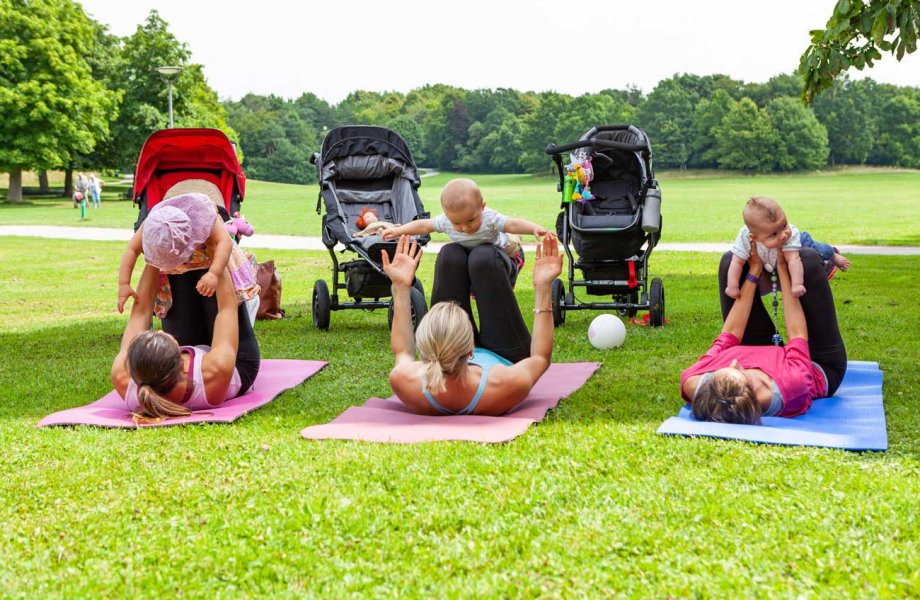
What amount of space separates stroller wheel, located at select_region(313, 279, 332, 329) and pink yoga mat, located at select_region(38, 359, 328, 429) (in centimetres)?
195

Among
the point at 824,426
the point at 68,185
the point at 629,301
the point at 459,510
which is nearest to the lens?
the point at 459,510

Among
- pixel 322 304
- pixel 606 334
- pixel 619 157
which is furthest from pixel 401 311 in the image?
pixel 619 157

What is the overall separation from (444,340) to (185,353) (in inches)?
70.3

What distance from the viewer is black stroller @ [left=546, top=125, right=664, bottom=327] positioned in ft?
27.2

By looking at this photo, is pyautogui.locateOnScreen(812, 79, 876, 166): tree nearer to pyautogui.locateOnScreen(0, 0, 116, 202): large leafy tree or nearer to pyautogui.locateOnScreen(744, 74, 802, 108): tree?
pyautogui.locateOnScreen(744, 74, 802, 108): tree

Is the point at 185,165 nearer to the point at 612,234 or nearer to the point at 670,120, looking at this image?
the point at 612,234

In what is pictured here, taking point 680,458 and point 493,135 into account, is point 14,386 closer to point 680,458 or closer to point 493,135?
point 680,458

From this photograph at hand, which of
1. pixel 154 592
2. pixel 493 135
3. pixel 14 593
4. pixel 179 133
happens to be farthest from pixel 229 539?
pixel 493 135

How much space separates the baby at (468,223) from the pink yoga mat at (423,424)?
0.99 meters

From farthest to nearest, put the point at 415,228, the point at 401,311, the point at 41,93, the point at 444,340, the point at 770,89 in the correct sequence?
the point at 770,89, the point at 41,93, the point at 415,228, the point at 401,311, the point at 444,340

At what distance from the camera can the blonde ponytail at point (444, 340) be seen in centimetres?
455

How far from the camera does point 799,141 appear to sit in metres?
86.0

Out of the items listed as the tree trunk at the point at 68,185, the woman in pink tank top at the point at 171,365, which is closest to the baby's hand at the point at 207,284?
the woman in pink tank top at the point at 171,365

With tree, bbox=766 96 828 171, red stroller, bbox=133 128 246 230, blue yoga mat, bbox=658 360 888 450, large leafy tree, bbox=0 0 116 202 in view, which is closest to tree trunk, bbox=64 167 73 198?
large leafy tree, bbox=0 0 116 202
